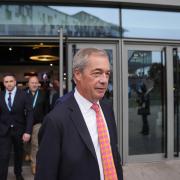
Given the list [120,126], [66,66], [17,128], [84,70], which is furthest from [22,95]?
[84,70]

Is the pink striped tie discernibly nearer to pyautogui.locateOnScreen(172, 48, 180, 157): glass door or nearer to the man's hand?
the man's hand

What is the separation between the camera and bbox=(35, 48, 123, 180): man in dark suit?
6.77 feet

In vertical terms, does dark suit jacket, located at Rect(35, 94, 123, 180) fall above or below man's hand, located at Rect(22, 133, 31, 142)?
above

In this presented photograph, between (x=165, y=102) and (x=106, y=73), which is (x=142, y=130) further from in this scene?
(x=106, y=73)

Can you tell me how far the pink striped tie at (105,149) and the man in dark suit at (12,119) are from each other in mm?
3672

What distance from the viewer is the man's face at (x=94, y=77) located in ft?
7.05

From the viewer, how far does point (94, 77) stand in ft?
7.06

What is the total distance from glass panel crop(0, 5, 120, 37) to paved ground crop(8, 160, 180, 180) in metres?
2.72

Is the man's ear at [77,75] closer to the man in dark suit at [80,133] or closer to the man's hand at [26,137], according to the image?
the man in dark suit at [80,133]

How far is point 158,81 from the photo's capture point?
8.02 m

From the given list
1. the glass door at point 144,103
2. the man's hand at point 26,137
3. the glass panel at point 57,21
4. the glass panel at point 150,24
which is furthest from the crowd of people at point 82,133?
the glass panel at point 150,24

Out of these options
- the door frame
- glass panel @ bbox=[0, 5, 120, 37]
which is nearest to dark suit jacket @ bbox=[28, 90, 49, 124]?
glass panel @ bbox=[0, 5, 120, 37]

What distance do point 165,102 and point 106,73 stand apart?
6.02 metres

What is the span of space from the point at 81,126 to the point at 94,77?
0.29m
